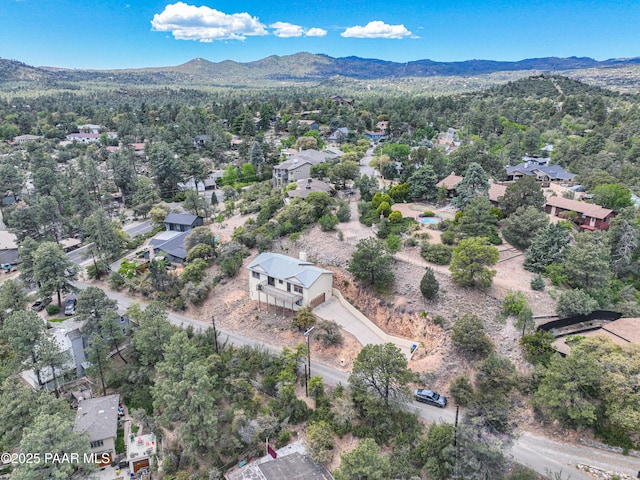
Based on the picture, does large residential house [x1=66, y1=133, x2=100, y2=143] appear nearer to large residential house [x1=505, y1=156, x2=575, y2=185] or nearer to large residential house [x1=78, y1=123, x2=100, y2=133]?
large residential house [x1=78, y1=123, x2=100, y2=133]

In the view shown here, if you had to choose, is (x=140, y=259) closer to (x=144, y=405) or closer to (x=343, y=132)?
(x=144, y=405)

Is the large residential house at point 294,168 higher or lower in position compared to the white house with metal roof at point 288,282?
higher

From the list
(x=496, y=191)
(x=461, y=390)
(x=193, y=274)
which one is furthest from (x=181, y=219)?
(x=461, y=390)

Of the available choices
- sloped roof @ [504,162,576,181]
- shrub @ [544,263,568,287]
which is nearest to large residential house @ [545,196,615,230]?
sloped roof @ [504,162,576,181]

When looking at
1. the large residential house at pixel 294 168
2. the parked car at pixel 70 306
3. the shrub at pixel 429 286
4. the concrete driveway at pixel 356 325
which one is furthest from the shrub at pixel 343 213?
the parked car at pixel 70 306

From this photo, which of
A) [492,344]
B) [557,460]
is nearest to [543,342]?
[492,344]

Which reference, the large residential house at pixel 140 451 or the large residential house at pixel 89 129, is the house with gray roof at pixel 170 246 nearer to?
the large residential house at pixel 140 451

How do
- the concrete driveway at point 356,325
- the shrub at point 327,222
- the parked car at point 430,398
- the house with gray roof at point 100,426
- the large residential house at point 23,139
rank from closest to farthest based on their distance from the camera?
the house with gray roof at point 100,426
the parked car at point 430,398
the concrete driveway at point 356,325
the shrub at point 327,222
the large residential house at point 23,139
